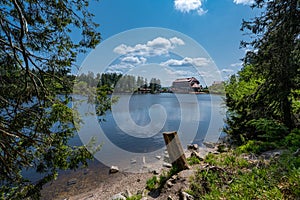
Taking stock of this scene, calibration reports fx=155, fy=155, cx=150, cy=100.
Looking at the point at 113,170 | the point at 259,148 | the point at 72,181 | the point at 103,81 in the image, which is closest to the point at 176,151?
the point at 259,148

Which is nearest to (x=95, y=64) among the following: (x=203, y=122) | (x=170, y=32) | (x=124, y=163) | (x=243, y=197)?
(x=170, y=32)

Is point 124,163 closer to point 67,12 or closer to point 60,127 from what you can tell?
point 60,127

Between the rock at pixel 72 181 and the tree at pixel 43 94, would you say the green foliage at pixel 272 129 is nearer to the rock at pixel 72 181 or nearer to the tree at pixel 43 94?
the tree at pixel 43 94

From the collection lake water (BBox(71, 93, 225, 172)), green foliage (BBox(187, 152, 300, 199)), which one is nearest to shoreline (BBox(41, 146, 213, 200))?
lake water (BBox(71, 93, 225, 172))

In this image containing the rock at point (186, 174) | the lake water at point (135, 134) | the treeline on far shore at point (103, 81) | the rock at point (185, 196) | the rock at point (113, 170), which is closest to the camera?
the rock at point (185, 196)

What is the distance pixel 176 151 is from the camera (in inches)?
166

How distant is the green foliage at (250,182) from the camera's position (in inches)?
73.8

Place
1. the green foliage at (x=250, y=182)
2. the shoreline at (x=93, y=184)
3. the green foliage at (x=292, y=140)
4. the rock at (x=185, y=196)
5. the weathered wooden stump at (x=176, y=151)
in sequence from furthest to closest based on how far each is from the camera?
the shoreline at (x=93, y=184)
the weathered wooden stump at (x=176, y=151)
the green foliage at (x=292, y=140)
the rock at (x=185, y=196)
the green foliage at (x=250, y=182)

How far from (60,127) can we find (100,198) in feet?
9.84

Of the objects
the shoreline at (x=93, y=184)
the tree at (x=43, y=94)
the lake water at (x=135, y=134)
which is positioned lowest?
the shoreline at (x=93, y=184)

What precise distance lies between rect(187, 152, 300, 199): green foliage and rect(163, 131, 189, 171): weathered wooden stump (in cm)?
72

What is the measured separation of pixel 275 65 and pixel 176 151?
360 centimetres

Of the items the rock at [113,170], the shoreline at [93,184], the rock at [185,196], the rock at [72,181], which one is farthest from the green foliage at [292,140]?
the rock at [72,181]

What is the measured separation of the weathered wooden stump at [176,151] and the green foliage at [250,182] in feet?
2.35
